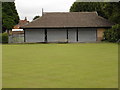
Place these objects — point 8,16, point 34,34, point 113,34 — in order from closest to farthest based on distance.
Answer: point 113,34
point 34,34
point 8,16

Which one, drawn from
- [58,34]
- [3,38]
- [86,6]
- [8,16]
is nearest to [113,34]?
[58,34]

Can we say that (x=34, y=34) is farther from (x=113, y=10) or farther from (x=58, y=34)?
(x=113, y=10)

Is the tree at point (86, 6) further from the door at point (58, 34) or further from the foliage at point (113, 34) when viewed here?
the foliage at point (113, 34)

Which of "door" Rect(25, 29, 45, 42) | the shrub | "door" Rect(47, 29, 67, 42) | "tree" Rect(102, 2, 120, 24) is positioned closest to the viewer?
"tree" Rect(102, 2, 120, 24)

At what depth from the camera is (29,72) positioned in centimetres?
1182

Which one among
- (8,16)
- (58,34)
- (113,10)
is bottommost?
(58,34)

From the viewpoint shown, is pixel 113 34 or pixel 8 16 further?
pixel 8 16

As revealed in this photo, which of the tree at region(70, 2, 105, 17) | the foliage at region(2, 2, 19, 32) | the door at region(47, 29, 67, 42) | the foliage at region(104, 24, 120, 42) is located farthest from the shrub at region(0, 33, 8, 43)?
the tree at region(70, 2, 105, 17)

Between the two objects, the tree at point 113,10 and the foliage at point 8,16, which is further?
the foliage at point 8,16

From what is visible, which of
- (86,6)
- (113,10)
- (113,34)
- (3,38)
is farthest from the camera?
(86,6)

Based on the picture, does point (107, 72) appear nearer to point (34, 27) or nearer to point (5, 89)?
point (5, 89)

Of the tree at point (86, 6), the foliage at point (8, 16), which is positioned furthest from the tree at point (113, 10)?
the foliage at point (8, 16)

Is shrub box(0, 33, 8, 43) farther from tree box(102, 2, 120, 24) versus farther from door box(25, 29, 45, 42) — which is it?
tree box(102, 2, 120, 24)

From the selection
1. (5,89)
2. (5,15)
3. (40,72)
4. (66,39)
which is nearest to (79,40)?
(66,39)
